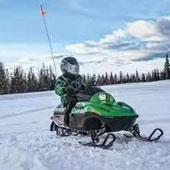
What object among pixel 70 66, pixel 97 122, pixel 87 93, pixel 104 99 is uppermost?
pixel 70 66

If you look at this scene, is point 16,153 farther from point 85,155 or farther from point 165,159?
point 165,159

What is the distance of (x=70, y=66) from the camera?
9484 millimetres

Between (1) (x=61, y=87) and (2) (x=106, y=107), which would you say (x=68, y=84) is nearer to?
(1) (x=61, y=87)

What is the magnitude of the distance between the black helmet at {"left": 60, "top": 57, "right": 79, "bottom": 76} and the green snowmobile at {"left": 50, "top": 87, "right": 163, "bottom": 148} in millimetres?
566

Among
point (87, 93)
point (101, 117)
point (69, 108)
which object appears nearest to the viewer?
point (101, 117)

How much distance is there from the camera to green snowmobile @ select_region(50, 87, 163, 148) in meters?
8.23

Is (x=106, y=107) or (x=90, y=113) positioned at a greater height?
(x=106, y=107)

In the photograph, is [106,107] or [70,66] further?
[70,66]

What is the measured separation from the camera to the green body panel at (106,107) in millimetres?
8273

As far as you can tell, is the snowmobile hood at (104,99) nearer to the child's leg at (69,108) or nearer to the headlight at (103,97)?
the headlight at (103,97)

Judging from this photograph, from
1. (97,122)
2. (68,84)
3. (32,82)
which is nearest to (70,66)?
(68,84)

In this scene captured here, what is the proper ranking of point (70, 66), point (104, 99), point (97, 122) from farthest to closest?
point (70, 66)
point (97, 122)
point (104, 99)

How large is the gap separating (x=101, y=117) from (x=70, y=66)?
1585 mm

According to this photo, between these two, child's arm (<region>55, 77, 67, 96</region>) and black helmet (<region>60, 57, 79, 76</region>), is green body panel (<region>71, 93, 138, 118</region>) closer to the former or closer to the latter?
child's arm (<region>55, 77, 67, 96</region>)
